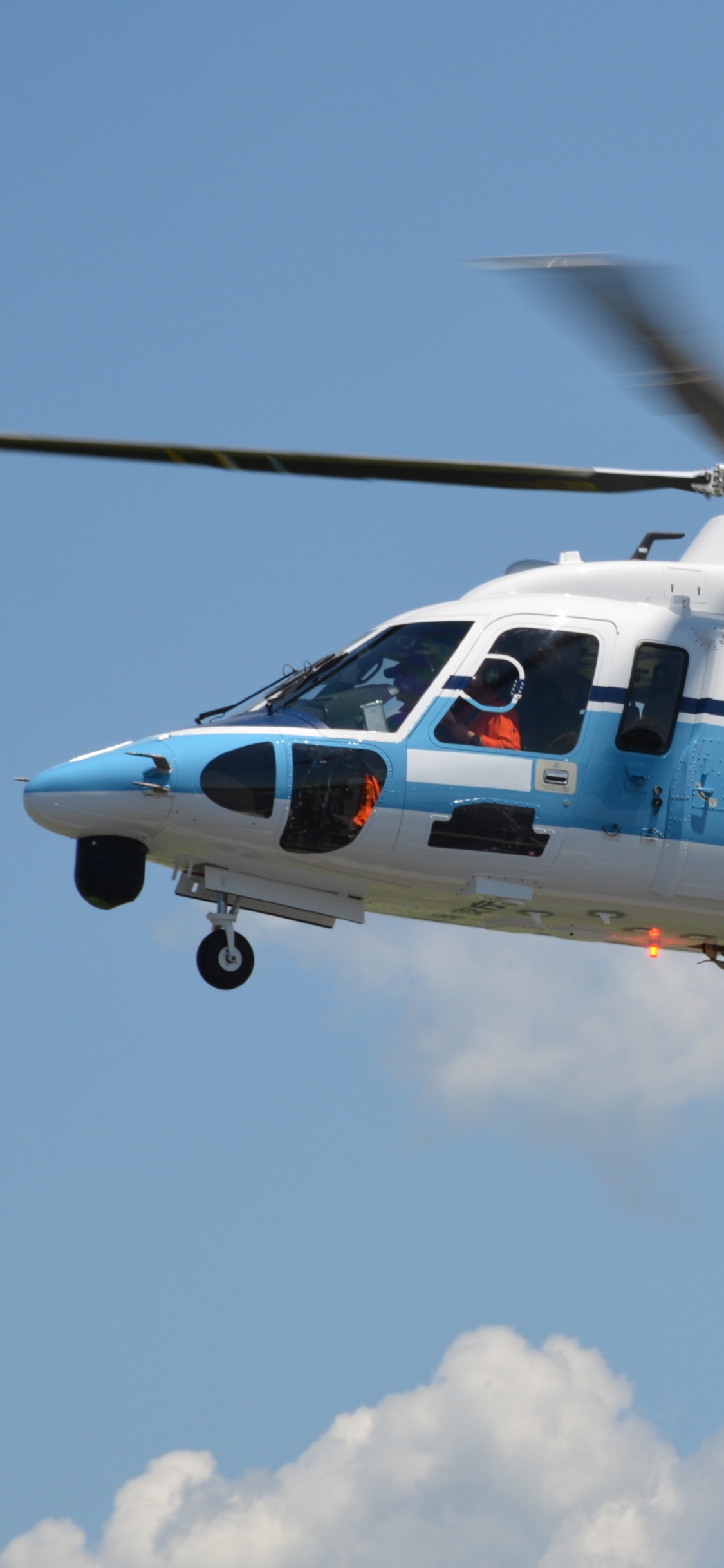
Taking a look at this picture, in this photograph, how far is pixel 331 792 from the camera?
19.5 meters

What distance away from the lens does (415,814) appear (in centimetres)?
1956

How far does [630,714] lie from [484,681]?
154 cm

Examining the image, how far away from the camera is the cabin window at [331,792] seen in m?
19.5

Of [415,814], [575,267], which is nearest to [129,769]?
[415,814]

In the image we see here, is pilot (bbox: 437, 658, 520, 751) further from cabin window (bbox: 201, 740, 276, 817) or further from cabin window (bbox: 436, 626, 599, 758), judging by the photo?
cabin window (bbox: 201, 740, 276, 817)

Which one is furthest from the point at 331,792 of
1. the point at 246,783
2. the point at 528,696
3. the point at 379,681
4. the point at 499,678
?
the point at 528,696

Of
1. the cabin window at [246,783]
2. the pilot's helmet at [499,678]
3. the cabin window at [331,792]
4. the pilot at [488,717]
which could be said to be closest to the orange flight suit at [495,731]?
the pilot at [488,717]

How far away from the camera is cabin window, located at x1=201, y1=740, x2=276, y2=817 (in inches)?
764

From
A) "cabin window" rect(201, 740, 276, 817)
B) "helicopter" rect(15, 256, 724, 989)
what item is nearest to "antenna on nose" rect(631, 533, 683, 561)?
"helicopter" rect(15, 256, 724, 989)

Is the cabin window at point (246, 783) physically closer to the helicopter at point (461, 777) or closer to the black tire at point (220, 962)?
the helicopter at point (461, 777)

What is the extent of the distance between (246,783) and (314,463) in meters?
3.59

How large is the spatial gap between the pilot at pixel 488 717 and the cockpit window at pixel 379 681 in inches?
16.4

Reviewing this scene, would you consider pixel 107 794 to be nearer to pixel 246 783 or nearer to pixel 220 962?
pixel 246 783

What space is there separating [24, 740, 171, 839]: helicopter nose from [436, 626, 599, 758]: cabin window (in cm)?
289
